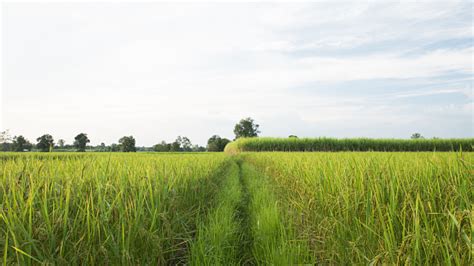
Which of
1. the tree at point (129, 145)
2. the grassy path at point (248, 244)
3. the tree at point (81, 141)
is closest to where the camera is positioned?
the grassy path at point (248, 244)

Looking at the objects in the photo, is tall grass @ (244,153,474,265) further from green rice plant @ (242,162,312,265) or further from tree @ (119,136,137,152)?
tree @ (119,136,137,152)

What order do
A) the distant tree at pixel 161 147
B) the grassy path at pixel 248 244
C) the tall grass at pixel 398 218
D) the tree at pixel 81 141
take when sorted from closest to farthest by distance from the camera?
the tall grass at pixel 398 218
the grassy path at pixel 248 244
the tree at pixel 81 141
the distant tree at pixel 161 147

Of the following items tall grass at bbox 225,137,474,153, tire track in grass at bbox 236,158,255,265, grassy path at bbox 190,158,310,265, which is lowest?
tire track in grass at bbox 236,158,255,265

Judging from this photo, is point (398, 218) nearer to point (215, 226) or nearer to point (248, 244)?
point (215, 226)

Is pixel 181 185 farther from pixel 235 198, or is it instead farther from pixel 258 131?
pixel 258 131

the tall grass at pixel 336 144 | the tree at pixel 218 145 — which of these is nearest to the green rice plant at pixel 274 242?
the tall grass at pixel 336 144

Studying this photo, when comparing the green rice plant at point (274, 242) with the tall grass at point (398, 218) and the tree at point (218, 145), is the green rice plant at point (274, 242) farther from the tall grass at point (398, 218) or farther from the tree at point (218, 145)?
the tree at point (218, 145)

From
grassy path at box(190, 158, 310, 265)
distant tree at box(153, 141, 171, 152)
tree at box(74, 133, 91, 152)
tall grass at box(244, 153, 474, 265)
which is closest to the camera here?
tall grass at box(244, 153, 474, 265)

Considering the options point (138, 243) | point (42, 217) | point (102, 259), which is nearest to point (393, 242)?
point (138, 243)

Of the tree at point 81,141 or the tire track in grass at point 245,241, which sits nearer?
the tire track in grass at point 245,241

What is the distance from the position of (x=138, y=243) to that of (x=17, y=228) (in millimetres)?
851

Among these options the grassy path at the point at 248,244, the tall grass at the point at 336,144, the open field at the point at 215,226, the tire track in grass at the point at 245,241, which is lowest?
the tire track in grass at the point at 245,241

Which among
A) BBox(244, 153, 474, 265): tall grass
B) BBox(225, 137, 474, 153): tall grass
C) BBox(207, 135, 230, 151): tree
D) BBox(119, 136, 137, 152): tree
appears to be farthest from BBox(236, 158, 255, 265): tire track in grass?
BBox(207, 135, 230, 151): tree

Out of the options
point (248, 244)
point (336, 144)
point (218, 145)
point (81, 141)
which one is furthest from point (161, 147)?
point (248, 244)
